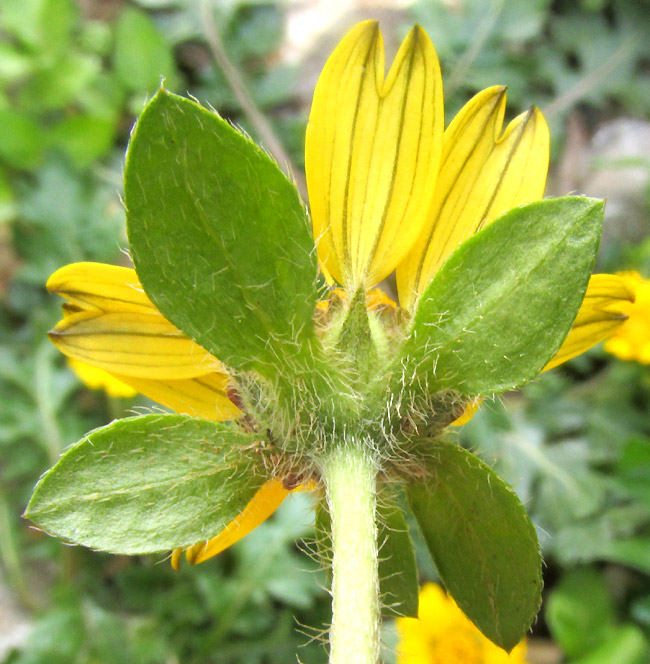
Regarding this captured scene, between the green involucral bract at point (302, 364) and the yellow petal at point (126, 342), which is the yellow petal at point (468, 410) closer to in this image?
the green involucral bract at point (302, 364)

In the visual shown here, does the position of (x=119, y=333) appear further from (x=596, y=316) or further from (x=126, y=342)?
(x=596, y=316)

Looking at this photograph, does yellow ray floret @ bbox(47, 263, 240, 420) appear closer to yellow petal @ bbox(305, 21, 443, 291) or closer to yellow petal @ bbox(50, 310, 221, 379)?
yellow petal @ bbox(50, 310, 221, 379)

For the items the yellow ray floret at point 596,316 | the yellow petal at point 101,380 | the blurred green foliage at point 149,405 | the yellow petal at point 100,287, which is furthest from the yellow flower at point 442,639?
the yellow petal at point 100,287

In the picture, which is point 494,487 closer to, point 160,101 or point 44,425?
point 160,101

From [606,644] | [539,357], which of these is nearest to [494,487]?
[539,357]

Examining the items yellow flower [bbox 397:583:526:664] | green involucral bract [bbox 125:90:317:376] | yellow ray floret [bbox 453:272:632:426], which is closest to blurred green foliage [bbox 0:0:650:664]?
yellow flower [bbox 397:583:526:664]

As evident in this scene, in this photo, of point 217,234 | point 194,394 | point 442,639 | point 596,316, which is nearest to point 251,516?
point 194,394
